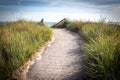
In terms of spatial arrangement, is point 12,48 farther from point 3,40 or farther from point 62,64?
point 62,64

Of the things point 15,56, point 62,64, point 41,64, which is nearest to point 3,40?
point 15,56

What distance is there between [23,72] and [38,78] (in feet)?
2.12

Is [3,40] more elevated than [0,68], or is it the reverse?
[3,40]

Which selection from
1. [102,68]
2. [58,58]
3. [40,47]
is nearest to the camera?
[102,68]

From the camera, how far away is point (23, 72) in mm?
5719

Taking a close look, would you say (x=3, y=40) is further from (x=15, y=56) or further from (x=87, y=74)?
(x=87, y=74)

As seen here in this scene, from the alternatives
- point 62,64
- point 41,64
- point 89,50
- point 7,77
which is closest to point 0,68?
point 7,77

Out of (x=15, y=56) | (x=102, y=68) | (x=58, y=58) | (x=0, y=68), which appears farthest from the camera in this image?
(x=58, y=58)

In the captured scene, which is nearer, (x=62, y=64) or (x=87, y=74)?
(x=87, y=74)

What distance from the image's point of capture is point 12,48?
6.38 meters

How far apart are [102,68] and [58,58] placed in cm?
257

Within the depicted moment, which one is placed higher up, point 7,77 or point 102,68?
point 102,68

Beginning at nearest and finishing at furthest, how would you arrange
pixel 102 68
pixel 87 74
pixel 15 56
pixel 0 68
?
1. pixel 102 68
2. pixel 87 74
3. pixel 0 68
4. pixel 15 56

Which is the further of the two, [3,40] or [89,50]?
[3,40]
